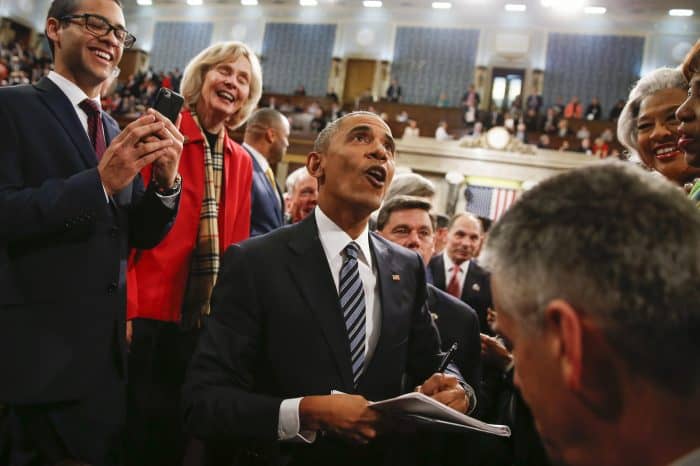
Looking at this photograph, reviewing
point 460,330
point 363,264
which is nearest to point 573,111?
point 460,330

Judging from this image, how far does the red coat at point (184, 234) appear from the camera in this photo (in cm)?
195

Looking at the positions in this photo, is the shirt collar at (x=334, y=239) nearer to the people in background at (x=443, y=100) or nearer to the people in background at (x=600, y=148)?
the people in background at (x=600, y=148)

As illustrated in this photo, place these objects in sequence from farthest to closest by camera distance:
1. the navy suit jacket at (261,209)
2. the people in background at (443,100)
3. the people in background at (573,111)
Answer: the people in background at (443,100) → the people in background at (573,111) → the navy suit jacket at (261,209)

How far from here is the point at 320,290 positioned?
1.51m

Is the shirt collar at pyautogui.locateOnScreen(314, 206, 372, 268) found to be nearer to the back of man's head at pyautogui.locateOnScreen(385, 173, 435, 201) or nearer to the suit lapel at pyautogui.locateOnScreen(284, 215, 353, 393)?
the suit lapel at pyautogui.locateOnScreen(284, 215, 353, 393)

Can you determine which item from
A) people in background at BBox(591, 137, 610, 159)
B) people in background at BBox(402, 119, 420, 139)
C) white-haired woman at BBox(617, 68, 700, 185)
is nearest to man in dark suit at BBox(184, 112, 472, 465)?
white-haired woman at BBox(617, 68, 700, 185)

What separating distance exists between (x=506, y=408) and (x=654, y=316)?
68.4 inches

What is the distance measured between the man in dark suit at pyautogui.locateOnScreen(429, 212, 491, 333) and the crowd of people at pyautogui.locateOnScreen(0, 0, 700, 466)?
1.41 metres

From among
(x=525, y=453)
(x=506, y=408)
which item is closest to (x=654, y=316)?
(x=525, y=453)

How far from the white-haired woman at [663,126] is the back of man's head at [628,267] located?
1474 mm

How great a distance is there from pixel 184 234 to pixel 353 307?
2.68ft

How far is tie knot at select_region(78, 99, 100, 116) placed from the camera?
5.45ft

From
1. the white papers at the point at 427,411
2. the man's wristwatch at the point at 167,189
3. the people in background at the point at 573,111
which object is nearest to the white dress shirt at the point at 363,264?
the white papers at the point at 427,411

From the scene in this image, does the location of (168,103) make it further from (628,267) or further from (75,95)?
(628,267)
